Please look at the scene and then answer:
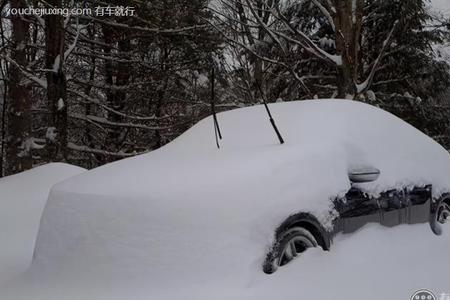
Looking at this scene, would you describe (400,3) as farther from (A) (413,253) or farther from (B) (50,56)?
(A) (413,253)

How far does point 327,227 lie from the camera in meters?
3.29

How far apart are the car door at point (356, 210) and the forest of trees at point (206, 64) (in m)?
6.23

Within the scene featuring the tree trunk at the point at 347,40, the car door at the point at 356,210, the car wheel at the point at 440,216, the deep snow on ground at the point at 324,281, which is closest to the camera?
the deep snow on ground at the point at 324,281

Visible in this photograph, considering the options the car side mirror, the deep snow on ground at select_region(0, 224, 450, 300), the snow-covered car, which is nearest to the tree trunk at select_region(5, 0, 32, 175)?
the snow-covered car

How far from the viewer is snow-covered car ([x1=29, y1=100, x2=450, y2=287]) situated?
2.88 m

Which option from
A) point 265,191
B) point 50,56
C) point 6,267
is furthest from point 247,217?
point 50,56

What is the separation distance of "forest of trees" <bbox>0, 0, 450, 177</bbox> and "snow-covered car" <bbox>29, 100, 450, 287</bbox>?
19.0ft

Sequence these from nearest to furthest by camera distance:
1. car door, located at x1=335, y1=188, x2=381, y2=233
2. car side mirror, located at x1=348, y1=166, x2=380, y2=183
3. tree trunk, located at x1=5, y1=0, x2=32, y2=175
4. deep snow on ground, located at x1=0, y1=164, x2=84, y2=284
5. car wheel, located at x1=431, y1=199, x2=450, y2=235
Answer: car door, located at x1=335, y1=188, x2=381, y2=233
car side mirror, located at x1=348, y1=166, x2=380, y2=183
car wheel, located at x1=431, y1=199, x2=450, y2=235
deep snow on ground, located at x1=0, y1=164, x2=84, y2=284
tree trunk, located at x1=5, y1=0, x2=32, y2=175

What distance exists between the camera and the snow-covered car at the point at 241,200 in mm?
2883

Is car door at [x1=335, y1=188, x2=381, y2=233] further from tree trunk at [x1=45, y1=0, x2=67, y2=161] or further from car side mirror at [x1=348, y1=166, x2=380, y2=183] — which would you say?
tree trunk at [x1=45, y1=0, x2=67, y2=161]

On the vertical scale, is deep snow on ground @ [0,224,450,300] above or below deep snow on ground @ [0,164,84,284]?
above

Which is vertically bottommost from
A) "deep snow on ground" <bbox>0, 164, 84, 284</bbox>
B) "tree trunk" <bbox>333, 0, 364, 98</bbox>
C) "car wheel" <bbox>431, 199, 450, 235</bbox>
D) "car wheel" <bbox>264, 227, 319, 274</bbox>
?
"deep snow on ground" <bbox>0, 164, 84, 284</bbox>

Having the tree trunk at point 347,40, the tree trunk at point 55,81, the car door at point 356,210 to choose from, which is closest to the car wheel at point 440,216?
the car door at point 356,210

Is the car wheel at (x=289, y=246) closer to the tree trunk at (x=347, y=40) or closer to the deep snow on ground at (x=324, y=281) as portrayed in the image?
the deep snow on ground at (x=324, y=281)
